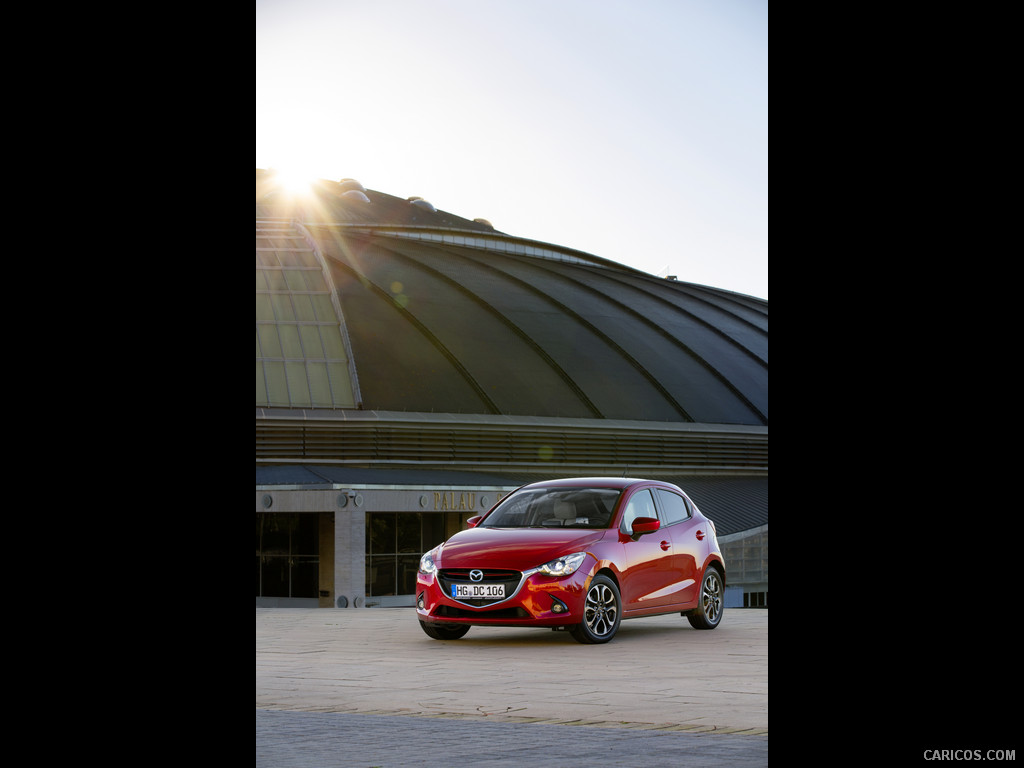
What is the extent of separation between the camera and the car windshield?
13914 millimetres

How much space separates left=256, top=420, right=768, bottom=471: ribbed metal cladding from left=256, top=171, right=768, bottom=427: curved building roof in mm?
670

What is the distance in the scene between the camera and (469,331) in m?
36.6

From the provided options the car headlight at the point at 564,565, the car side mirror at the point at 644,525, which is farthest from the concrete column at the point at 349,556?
the car headlight at the point at 564,565

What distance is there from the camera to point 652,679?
9883 millimetres

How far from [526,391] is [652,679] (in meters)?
25.2

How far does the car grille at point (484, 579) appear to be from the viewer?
12625 millimetres

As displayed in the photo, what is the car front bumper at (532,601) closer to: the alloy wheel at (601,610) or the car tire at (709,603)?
the alloy wheel at (601,610)

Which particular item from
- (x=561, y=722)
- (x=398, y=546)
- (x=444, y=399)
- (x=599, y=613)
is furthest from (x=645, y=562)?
(x=444, y=399)

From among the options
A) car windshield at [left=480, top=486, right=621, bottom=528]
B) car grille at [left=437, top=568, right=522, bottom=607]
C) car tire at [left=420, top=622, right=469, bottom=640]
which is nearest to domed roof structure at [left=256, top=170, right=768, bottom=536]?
car windshield at [left=480, top=486, right=621, bottom=528]
